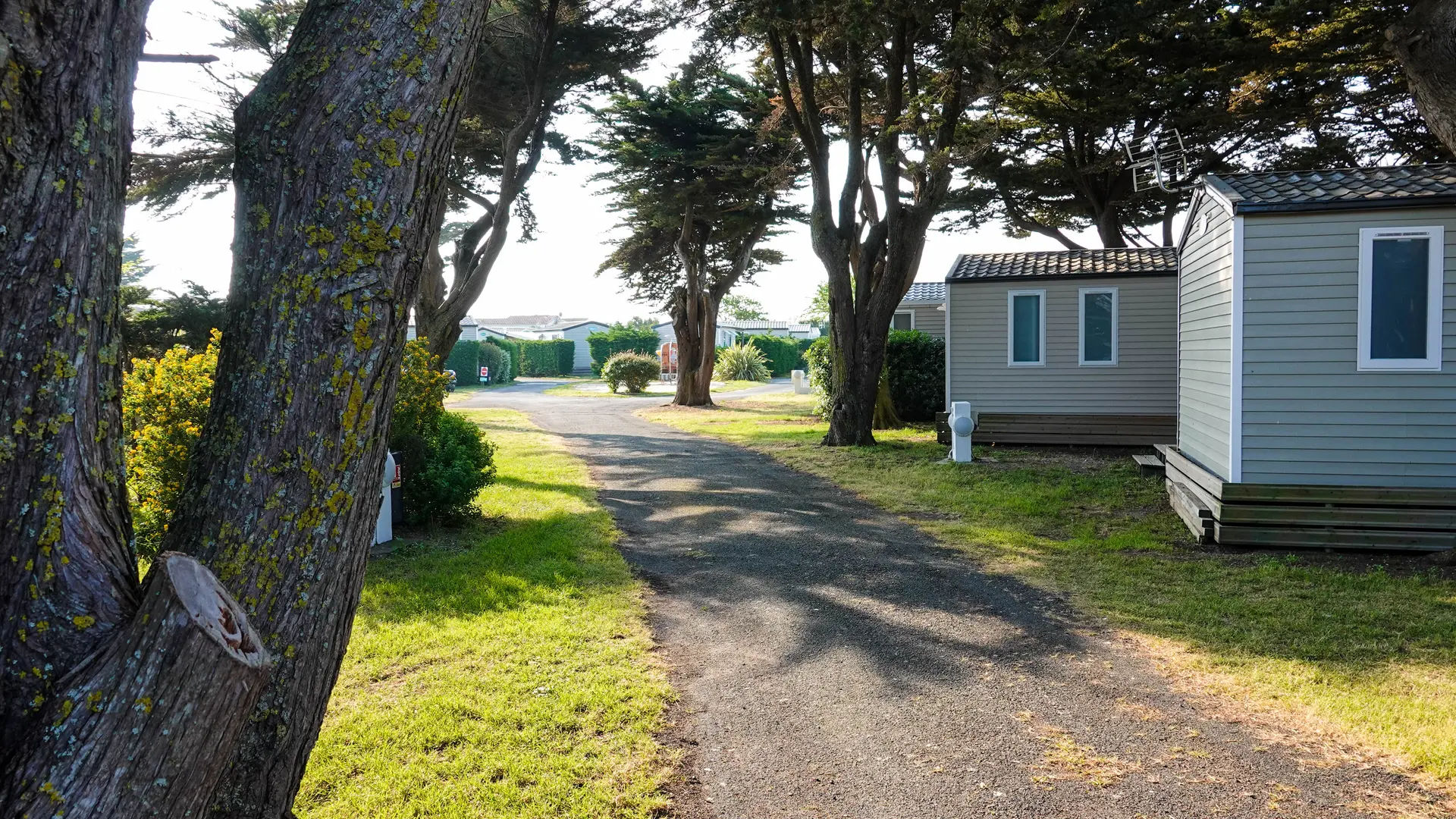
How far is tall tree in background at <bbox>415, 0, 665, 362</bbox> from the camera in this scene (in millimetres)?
14383

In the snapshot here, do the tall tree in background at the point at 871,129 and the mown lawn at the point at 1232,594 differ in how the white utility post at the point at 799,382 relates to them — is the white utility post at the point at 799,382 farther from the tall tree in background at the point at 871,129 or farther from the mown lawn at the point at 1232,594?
the mown lawn at the point at 1232,594

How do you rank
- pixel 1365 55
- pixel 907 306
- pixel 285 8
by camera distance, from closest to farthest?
pixel 285 8 < pixel 1365 55 < pixel 907 306

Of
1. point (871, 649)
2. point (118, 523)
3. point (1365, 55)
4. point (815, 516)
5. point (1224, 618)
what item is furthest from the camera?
point (1365, 55)

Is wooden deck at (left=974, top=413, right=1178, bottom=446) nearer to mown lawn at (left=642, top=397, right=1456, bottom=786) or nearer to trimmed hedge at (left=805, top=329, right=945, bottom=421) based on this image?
mown lawn at (left=642, top=397, right=1456, bottom=786)

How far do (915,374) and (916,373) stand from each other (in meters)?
0.02

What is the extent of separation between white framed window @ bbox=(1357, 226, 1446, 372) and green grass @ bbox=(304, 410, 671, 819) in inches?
258

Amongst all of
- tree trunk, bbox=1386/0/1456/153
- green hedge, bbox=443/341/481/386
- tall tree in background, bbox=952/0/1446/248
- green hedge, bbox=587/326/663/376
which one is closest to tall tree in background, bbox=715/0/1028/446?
tall tree in background, bbox=952/0/1446/248

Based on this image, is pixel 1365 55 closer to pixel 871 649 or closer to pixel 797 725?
pixel 871 649

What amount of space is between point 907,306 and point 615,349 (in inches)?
952

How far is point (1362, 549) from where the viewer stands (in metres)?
7.95

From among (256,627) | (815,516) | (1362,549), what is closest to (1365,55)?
(1362,549)

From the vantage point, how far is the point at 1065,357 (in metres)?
16.0

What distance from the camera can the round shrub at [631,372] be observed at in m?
34.4

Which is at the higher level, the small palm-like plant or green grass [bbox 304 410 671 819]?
the small palm-like plant
